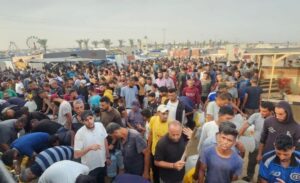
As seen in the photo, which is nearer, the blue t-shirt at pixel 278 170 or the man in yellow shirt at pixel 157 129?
the blue t-shirt at pixel 278 170

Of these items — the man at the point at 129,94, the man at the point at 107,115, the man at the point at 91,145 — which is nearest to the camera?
the man at the point at 91,145

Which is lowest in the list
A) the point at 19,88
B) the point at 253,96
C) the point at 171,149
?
the point at 19,88

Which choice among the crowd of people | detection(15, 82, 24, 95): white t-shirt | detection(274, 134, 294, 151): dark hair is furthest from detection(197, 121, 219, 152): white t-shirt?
detection(15, 82, 24, 95): white t-shirt

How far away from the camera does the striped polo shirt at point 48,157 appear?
404cm

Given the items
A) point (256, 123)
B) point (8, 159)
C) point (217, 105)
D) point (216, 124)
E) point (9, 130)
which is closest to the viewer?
point (216, 124)

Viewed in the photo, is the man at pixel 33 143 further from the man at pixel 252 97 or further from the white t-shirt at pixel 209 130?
the man at pixel 252 97

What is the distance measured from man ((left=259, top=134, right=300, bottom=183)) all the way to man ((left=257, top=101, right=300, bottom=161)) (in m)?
0.91

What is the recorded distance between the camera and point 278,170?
311 cm

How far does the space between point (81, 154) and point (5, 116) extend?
3.06m

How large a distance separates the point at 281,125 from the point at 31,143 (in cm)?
418

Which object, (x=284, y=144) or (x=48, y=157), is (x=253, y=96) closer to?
(x=284, y=144)

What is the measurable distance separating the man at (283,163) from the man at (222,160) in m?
0.32

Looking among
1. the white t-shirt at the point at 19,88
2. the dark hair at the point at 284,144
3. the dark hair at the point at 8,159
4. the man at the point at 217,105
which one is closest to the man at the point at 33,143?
the dark hair at the point at 8,159

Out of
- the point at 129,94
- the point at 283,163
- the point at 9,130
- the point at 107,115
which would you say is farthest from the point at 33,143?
the point at 283,163
